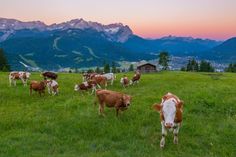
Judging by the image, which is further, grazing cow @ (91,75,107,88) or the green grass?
grazing cow @ (91,75,107,88)

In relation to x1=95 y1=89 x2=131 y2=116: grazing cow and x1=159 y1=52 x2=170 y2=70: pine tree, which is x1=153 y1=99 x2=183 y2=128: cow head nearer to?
x1=95 y1=89 x2=131 y2=116: grazing cow

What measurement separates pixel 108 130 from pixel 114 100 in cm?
291

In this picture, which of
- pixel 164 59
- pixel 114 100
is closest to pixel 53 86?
pixel 114 100

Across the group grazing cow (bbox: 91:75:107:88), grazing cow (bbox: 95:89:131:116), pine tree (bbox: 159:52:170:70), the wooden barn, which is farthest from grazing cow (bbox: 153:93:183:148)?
pine tree (bbox: 159:52:170:70)

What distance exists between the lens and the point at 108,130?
22.3m

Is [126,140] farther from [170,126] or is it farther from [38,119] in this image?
[38,119]

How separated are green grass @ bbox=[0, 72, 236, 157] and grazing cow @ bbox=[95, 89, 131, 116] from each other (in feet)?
2.38

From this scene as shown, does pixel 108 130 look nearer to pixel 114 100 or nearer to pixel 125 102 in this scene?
pixel 125 102

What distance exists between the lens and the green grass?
19.5 m

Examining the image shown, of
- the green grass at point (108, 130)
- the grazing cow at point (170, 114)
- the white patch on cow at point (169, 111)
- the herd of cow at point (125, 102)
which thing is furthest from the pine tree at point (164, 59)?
the white patch on cow at point (169, 111)

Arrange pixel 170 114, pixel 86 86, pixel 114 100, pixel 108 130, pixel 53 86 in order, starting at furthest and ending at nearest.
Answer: pixel 86 86
pixel 53 86
pixel 114 100
pixel 108 130
pixel 170 114

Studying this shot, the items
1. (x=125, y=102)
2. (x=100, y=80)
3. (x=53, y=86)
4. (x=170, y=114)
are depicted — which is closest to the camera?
(x=170, y=114)

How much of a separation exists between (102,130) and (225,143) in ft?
24.0

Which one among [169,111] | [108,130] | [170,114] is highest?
[169,111]
